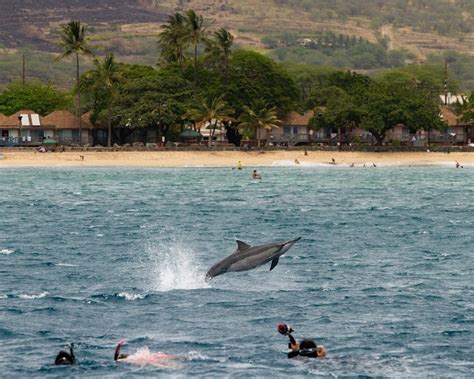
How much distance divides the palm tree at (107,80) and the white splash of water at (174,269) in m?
103

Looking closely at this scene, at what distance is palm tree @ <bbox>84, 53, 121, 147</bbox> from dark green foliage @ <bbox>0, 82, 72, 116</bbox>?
17.4m

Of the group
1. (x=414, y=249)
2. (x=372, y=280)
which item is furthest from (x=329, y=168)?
(x=372, y=280)

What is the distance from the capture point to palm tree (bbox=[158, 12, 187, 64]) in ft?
580

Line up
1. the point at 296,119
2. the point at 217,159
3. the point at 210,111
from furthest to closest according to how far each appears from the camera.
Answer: the point at 296,119, the point at 210,111, the point at 217,159

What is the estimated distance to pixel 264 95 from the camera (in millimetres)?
167750

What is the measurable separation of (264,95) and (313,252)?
114747 mm

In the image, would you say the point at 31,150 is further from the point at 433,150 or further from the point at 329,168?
the point at 433,150

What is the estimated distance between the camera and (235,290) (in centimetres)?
4169

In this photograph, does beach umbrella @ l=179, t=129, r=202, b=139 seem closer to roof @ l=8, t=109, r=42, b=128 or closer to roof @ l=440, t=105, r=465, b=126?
roof @ l=8, t=109, r=42, b=128

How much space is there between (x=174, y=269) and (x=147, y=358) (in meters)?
16.3

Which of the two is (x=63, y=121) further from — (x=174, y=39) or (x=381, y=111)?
(x=381, y=111)

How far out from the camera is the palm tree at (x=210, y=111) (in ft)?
516

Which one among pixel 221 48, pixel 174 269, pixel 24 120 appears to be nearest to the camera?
pixel 174 269

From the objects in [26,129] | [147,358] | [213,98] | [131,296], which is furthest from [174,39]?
[147,358]
